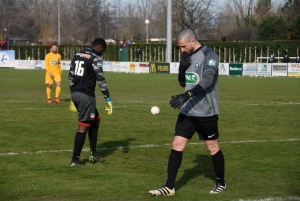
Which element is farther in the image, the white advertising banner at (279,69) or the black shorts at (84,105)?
the white advertising banner at (279,69)

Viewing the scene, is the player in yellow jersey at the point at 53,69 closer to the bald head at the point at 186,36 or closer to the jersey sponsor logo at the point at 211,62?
the bald head at the point at 186,36

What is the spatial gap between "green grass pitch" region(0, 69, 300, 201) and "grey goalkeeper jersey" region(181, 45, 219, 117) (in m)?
1.11

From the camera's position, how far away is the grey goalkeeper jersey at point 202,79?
7.20 meters

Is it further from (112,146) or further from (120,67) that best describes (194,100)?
(120,67)

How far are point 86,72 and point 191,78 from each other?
96.3 inches

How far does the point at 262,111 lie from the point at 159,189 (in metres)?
Answer: 10.7

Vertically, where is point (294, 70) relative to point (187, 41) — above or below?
below

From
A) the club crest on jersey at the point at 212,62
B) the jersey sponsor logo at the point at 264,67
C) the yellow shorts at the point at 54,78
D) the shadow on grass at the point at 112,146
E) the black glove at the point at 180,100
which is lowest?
the shadow on grass at the point at 112,146

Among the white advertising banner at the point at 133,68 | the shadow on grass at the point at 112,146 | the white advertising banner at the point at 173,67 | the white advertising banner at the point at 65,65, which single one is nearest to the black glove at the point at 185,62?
the shadow on grass at the point at 112,146

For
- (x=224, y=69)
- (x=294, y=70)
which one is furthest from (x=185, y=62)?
(x=224, y=69)

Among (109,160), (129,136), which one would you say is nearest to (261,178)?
(109,160)

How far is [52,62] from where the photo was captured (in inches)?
803

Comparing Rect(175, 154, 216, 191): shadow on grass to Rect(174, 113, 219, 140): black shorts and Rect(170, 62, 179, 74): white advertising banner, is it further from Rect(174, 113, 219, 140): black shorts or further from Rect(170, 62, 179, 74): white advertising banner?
Rect(170, 62, 179, 74): white advertising banner

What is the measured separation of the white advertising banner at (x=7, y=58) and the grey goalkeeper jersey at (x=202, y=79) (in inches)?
2013
